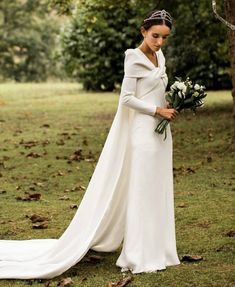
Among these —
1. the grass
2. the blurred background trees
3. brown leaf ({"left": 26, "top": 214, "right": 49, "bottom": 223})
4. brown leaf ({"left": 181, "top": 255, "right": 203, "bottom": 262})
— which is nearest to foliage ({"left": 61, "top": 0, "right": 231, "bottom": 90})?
the blurred background trees

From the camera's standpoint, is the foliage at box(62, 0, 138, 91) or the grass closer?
the grass

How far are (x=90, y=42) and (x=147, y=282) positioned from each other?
26296 mm

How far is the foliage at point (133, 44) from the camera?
1803cm

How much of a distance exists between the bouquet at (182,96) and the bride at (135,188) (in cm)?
7

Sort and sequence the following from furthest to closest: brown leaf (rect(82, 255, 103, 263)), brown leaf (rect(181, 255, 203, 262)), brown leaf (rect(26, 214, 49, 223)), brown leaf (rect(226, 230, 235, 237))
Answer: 1. brown leaf (rect(26, 214, 49, 223))
2. brown leaf (rect(226, 230, 235, 237))
3. brown leaf (rect(82, 255, 103, 263))
4. brown leaf (rect(181, 255, 203, 262))

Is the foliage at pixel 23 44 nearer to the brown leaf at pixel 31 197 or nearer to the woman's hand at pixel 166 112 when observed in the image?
the brown leaf at pixel 31 197

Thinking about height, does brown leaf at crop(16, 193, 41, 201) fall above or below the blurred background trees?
below

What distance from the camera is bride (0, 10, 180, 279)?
5598 millimetres

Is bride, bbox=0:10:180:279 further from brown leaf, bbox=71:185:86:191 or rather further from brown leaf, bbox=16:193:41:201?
brown leaf, bbox=71:185:86:191

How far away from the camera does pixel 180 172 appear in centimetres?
1073

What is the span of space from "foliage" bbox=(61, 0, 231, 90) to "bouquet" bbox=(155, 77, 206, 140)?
Result: 10761 mm

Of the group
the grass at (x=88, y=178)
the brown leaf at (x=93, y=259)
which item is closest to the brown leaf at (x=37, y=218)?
the grass at (x=88, y=178)

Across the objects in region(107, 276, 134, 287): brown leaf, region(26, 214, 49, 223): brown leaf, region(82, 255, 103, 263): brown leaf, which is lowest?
region(26, 214, 49, 223): brown leaf

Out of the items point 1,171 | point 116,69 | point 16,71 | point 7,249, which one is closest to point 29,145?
point 1,171
